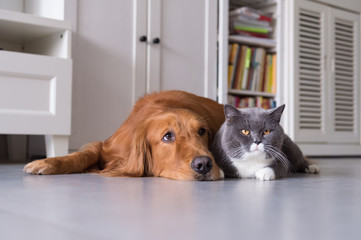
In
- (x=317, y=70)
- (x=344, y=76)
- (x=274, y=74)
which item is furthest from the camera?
(x=344, y=76)

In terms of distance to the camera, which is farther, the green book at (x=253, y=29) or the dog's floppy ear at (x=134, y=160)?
the green book at (x=253, y=29)

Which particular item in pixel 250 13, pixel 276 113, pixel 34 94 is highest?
pixel 250 13

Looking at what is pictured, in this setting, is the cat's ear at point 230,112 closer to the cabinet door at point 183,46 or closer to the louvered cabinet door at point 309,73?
the cabinet door at point 183,46

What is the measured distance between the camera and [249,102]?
3.49 metres

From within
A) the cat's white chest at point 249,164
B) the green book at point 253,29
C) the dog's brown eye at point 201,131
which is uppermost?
the green book at point 253,29

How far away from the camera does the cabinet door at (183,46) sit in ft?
9.52

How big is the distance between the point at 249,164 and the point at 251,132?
0.14 meters

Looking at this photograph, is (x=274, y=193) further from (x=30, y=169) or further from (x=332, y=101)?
(x=332, y=101)

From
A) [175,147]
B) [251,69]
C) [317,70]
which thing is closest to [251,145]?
[175,147]

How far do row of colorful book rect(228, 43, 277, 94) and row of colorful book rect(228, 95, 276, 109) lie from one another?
0.08 m

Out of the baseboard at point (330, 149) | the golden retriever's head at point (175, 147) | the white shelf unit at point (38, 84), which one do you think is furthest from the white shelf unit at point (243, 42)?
the golden retriever's head at point (175, 147)

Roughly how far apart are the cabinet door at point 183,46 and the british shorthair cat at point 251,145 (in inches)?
52.4

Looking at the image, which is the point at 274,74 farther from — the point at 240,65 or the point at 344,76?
the point at 344,76

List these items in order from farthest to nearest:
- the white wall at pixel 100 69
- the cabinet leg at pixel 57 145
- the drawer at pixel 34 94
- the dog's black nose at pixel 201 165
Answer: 1. the white wall at pixel 100 69
2. the cabinet leg at pixel 57 145
3. the drawer at pixel 34 94
4. the dog's black nose at pixel 201 165
